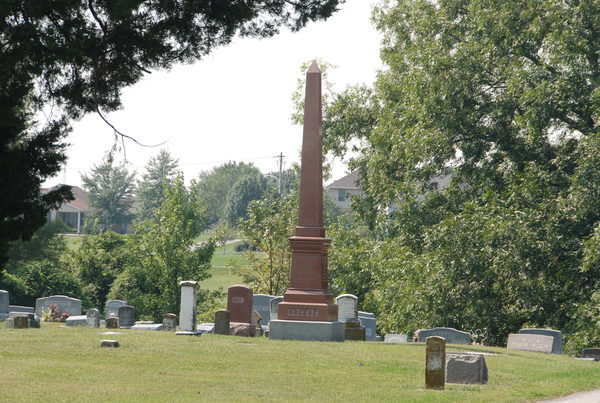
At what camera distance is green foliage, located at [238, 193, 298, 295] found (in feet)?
137

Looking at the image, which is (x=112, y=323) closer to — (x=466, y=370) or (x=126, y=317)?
(x=126, y=317)

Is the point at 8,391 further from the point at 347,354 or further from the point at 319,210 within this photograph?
the point at 319,210

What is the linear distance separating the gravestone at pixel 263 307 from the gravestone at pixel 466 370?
16064 mm

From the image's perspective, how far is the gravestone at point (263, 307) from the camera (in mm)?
29938

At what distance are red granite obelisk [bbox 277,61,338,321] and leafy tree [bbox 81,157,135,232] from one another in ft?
323

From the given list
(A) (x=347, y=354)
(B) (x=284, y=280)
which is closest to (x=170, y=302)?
(B) (x=284, y=280)

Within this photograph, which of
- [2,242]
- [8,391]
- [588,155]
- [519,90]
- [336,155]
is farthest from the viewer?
[336,155]

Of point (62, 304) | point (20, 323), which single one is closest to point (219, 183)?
point (62, 304)

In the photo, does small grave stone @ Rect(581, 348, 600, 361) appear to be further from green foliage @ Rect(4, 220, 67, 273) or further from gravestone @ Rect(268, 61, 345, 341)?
green foliage @ Rect(4, 220, 67, 273)

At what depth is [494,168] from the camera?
2784cm

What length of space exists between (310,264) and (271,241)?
67.3 ft

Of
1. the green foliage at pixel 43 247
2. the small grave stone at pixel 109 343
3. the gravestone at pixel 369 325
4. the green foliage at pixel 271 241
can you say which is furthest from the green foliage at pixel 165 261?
the small grave stone at pixel 109 343

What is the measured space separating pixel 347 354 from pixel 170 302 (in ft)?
77.8

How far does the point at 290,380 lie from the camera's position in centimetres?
1401
